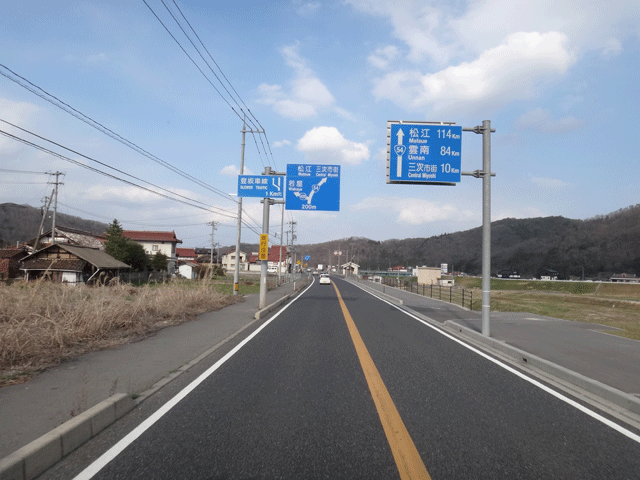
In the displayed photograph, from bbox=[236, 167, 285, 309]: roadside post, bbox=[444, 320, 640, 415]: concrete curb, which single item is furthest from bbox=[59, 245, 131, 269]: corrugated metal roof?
bbox=[444, 320, 640, 415]: concrete curb

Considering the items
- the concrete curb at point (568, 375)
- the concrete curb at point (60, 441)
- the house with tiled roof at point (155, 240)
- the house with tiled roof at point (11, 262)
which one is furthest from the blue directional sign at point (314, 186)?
the house with tiled roof at point (155, 240)

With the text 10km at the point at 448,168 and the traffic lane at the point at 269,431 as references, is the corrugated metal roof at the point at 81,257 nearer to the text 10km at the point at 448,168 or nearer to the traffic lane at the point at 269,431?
the text 10km at the point at 448,168

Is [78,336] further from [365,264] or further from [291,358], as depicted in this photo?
[365,264]

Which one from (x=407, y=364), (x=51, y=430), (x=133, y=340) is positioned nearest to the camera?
(x=51, y=430)

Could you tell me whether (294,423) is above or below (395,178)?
below

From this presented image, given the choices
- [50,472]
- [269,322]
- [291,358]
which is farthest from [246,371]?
[269,322]

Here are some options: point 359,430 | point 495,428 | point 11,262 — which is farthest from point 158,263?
point 495,428

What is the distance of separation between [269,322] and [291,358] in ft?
21.2

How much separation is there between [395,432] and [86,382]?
4.33 meters

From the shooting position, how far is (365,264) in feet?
568

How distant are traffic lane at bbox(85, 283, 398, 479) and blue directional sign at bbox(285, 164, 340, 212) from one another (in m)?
13.4

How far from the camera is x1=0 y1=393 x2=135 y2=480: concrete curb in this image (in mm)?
3309

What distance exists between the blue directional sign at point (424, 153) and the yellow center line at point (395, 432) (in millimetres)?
7601

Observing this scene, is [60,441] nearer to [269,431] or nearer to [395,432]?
[269,431]
